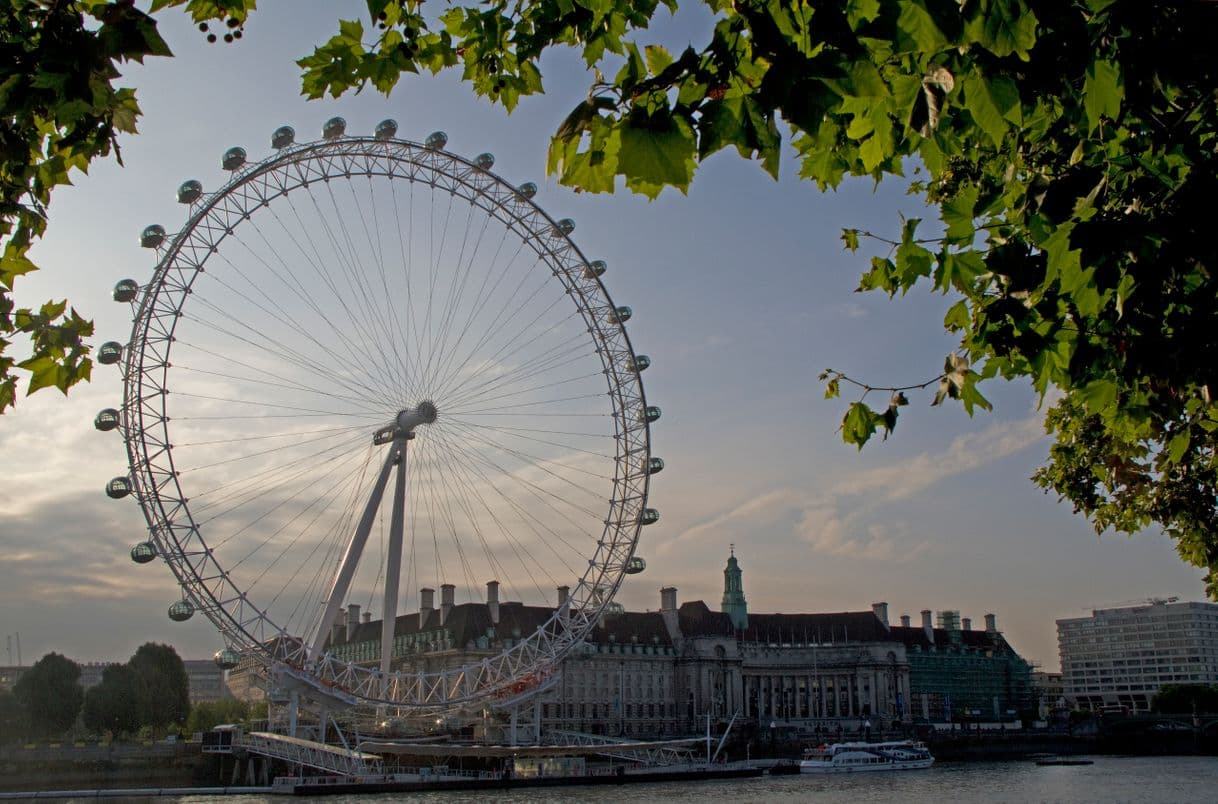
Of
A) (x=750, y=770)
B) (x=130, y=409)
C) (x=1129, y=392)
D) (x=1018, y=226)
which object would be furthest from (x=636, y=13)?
(x=750, y=770)

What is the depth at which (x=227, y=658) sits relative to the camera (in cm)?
5169

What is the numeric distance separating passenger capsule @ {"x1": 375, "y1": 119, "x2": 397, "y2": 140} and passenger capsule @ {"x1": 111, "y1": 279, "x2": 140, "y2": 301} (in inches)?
525

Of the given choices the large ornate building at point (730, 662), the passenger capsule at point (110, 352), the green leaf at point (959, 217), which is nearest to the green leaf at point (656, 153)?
the green leaf at point (959, 217)

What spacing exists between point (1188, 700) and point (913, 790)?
307ft

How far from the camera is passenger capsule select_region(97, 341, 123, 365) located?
45.7 meters

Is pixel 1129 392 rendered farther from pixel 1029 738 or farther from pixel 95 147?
pixel 1029 738

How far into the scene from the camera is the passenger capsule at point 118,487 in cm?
4712

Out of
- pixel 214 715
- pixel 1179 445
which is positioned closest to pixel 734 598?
pixel 214 715

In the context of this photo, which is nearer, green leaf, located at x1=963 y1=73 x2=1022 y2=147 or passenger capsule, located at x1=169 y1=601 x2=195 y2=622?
green leaf, located at x1=963 y1=73 x2=1022 y2=147

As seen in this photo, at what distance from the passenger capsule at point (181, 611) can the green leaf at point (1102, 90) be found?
49808mm

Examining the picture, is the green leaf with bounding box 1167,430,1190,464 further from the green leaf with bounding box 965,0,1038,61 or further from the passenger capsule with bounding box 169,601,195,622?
the passenger capsule with bounding box 169,601,195,622

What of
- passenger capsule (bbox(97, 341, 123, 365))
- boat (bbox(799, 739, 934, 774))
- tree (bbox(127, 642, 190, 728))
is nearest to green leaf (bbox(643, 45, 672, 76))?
passenger capsule (bbox(97, 341, 123, 365))

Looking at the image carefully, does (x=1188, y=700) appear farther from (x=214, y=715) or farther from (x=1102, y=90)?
(x=1102, y=90)

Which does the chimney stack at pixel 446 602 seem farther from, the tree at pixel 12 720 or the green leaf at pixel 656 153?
the green leaf at pixel 656 153
